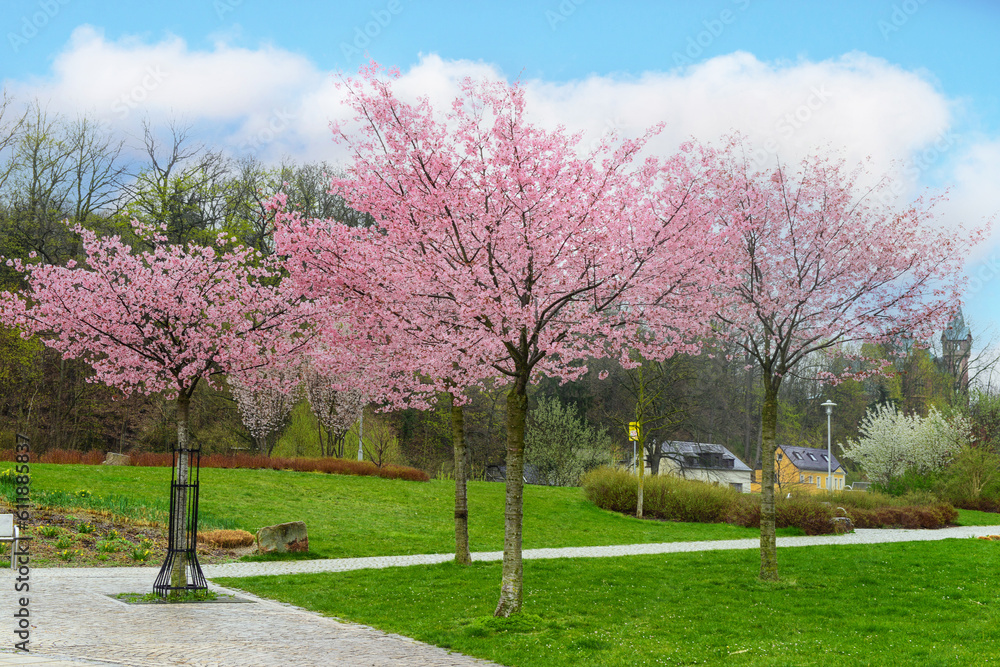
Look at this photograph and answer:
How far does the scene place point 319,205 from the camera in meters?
39.8

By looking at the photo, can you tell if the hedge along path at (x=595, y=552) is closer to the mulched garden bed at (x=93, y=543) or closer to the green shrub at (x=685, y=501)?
the mulched garden bed at (x=93, y=543)

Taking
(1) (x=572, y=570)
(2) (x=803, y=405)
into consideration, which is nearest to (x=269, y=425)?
(1) (x=572, y=570)

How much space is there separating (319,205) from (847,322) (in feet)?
103

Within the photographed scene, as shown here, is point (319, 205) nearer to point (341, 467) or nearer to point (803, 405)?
point (341, 467)

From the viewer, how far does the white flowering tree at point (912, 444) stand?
34.0 metres

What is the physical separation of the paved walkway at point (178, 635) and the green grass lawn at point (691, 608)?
67cm

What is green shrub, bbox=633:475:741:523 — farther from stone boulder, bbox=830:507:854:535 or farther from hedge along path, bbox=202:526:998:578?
hedge along path, bbox=202:526:998:578

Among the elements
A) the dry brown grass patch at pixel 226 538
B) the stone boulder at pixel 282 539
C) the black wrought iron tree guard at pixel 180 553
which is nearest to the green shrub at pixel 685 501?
the stone boulder at pixel 282 539

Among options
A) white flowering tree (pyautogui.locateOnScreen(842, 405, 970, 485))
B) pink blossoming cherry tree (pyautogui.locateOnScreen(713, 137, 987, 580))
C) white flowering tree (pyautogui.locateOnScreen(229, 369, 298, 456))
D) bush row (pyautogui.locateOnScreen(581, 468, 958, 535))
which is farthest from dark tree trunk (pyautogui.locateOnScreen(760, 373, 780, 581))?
white flowering tree (pyautogui.locateOnScreen(842, 405, 970, 485))

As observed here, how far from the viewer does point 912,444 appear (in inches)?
1358

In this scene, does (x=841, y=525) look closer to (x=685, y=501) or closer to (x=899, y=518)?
(x=899, y=518)

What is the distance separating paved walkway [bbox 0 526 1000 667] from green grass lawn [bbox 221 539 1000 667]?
672 mm

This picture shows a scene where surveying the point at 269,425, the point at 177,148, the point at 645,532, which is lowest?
the point at 645,532

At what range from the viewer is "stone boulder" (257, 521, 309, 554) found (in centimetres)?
1564
